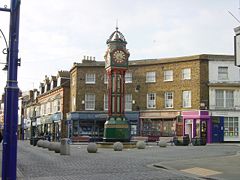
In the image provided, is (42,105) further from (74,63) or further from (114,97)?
(114,97)

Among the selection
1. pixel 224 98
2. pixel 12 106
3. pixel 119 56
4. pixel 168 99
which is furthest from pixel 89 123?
pixel 12 106

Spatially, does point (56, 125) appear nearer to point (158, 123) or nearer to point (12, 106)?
point (158, 123)

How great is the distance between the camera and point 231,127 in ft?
149

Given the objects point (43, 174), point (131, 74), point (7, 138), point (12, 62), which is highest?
point (131, 74)

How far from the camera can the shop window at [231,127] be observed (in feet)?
149

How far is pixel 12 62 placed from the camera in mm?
7934

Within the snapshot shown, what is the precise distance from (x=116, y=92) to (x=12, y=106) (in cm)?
2475

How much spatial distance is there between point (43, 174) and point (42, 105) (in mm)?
55705

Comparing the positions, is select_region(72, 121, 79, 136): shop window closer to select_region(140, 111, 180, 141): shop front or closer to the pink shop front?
select_region(140, 111, 180, 141): shop front

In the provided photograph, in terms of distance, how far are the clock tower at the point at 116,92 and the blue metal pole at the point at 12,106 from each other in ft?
77.2

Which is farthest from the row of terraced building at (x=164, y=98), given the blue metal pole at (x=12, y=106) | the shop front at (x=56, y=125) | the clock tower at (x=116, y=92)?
the blue metal pole at (x=12, y=106)

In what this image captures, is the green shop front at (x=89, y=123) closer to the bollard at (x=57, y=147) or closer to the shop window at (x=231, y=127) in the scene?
the shop window at (x=231, y=127)

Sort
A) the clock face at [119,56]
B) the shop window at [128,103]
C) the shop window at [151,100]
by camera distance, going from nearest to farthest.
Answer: the clock face at [119,56] → the shop window at [151,100] → the shop window at [128,103]

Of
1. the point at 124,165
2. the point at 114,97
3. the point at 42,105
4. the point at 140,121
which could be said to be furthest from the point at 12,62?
the point at 42,105
